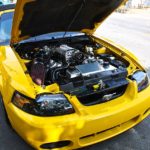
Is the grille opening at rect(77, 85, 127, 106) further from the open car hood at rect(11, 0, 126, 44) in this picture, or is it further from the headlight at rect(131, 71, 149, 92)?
the open car hood at rect(11, 0, 126, 44)

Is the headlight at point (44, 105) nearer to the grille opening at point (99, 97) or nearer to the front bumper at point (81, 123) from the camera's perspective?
the front bumper at point (81, 123)

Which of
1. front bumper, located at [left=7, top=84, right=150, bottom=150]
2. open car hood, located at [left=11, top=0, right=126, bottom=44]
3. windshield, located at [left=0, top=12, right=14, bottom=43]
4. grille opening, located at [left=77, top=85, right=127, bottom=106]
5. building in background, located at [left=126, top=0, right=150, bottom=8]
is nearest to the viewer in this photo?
front bumper, located at [left=7, top=84, right=150, bottom=150]

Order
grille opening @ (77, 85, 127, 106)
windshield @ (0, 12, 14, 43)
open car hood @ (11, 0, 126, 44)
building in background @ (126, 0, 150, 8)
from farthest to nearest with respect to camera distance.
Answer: building in background @ (126, 0, 150, 8), windshield @ (0, 12, 14, 43), open car hood @ (11, 0, 126, 44), grille opening @ (77, 85, 127, 106)

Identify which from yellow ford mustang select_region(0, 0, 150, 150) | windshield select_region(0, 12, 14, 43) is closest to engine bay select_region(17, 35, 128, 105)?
yellow ford mustang select_region(0, 0, 150, 150)

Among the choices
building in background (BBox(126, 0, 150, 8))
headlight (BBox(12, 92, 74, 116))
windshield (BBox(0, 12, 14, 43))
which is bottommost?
building in background (BBox(126, 0, 150, 8))

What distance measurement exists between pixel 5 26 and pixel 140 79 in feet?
6.47

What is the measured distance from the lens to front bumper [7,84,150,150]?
2318 millimetres

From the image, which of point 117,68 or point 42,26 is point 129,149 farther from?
point 42,26

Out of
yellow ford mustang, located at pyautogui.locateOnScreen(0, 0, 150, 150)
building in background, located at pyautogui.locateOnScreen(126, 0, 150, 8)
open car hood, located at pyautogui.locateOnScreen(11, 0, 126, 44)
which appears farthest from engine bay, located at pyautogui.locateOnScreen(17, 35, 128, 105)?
building in background, located at pyautogui.locateOnScreen(126, 0, 150, 8)

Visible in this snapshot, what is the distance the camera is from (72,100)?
98.4 inches

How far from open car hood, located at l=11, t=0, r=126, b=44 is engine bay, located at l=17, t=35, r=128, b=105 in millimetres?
222

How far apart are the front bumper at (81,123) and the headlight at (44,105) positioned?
0.05 metres

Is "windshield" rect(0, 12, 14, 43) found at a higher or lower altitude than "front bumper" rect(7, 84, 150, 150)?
higher

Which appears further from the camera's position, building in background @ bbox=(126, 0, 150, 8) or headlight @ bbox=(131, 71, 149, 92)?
building in background @ bbox=(126, 0, 150, 8)
